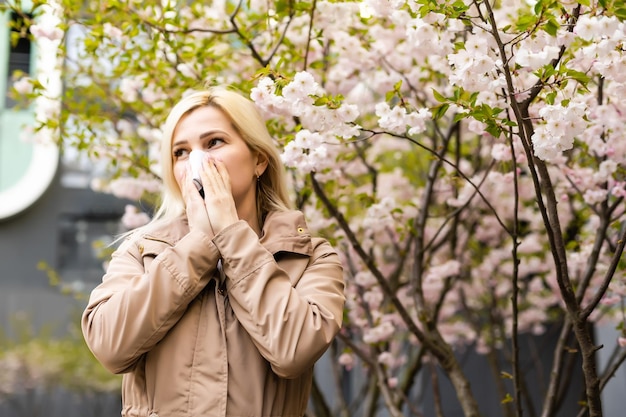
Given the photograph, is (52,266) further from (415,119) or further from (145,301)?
(145,301)

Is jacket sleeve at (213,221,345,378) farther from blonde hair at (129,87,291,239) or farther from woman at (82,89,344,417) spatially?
blonde hair at (129,87,291,239)

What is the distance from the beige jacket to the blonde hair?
0.93ft

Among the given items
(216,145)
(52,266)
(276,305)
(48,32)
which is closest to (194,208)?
(216,145)

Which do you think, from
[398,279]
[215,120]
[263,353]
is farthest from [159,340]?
[398,279]

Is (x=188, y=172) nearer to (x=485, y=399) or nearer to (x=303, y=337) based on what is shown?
(x=303, y=337)

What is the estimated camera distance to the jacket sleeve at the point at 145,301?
1569mm

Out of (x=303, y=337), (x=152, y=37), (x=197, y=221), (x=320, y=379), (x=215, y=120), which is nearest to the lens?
(x=303, y=337)

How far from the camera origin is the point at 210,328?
1668 millimetres

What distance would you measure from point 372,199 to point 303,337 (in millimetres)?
1779

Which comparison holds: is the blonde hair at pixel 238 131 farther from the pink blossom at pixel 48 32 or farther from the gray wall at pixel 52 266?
the gray wall at pixel 52 266

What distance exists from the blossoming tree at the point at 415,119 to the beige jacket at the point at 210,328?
0.73 meters

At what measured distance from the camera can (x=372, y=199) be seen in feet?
10.8

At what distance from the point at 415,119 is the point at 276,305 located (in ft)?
3.37

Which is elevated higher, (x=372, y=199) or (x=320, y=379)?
(x=372, y=199)
